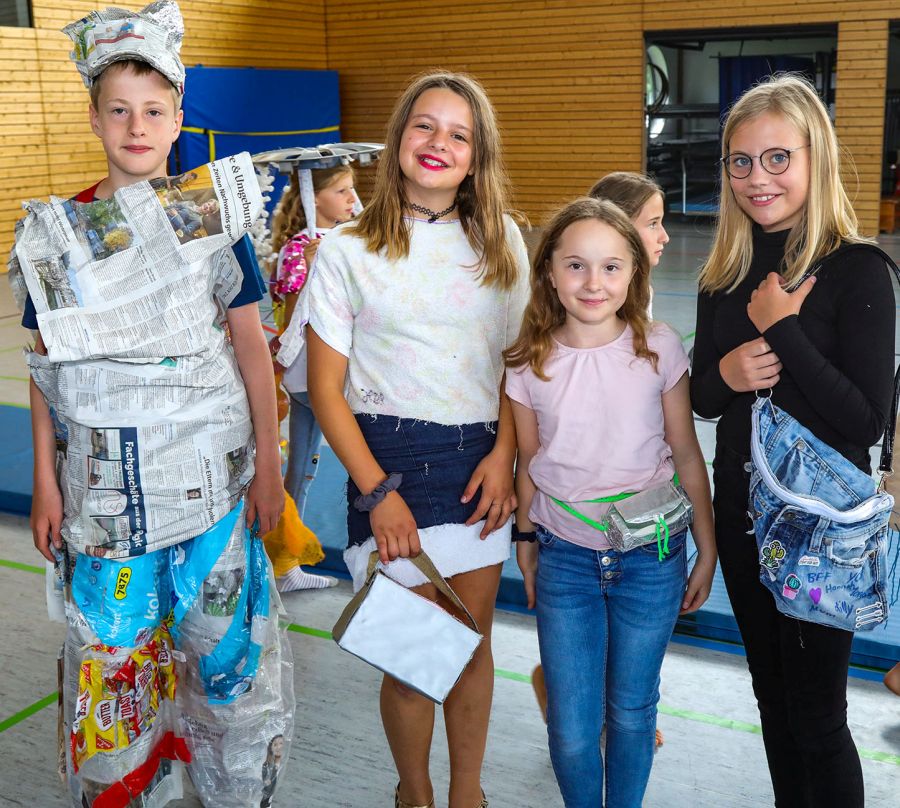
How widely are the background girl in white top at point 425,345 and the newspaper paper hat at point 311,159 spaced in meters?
1.31

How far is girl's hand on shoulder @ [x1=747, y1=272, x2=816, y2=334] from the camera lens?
1.61 m

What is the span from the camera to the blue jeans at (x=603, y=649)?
183cm

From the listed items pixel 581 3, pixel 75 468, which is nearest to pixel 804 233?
pixel 75 468

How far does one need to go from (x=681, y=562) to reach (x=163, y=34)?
144 cm

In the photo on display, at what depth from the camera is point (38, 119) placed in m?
10.5

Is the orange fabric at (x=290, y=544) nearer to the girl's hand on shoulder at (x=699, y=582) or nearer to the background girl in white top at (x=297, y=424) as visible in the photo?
the background girl in white top at (x=297, y=424)

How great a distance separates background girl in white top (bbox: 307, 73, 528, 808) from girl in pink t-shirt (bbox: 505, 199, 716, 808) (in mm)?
90

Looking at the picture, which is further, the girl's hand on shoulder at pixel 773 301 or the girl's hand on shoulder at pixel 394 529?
the girl's hand on shoulder at pixel 394 529

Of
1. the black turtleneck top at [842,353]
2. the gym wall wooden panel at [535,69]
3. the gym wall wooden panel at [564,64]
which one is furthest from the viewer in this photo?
the gym wall wooden panel at [535,69]

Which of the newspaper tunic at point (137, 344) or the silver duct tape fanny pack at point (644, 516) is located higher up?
the newspaper tunic at point (137, 344)

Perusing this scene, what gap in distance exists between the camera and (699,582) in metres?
1.92

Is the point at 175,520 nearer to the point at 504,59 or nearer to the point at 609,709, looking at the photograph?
the point at 609,709

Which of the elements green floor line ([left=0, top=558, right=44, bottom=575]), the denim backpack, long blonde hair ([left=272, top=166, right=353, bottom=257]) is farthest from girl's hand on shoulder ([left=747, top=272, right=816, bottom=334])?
green floor line ([left=0, top=558, right=44, bottom=575])

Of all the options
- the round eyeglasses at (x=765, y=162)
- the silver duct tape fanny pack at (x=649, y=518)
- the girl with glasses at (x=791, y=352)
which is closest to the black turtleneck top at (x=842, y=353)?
the girl with glasses at (x=791, y=352)
